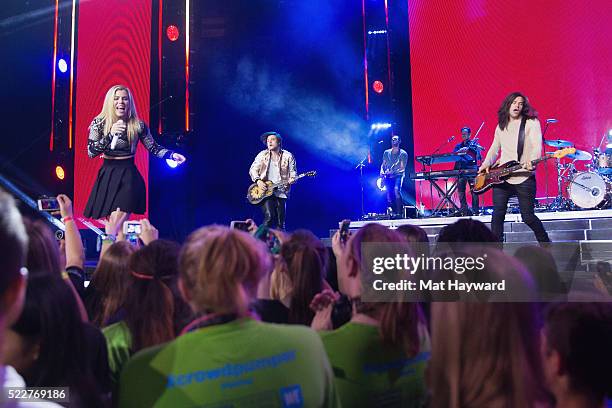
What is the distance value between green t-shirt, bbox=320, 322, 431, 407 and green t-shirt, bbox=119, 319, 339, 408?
265 millimetres

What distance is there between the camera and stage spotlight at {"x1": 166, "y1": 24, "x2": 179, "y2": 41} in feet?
27.9

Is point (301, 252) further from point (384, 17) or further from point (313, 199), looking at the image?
point (384, 17)

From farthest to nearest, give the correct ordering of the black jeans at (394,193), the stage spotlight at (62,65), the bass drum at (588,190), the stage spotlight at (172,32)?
the black jeans at (394,193)
the stage spotlight at (172,32)
the bass drum at (588,190)
the stage spotlight at (62,65)

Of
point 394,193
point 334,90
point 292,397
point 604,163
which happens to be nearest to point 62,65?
point 334,90

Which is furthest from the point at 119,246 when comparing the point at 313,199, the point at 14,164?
the point at 313,199

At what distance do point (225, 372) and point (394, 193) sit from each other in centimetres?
856

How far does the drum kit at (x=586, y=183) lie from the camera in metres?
7.50

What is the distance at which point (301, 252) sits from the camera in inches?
89.0

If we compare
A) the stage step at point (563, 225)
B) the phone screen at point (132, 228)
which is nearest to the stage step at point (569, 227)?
the stage step at point (563, 225)

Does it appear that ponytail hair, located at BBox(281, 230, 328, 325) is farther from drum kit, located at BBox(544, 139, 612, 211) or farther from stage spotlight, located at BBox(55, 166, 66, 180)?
drum kit, located at BBox(544, 139, 612, 211)

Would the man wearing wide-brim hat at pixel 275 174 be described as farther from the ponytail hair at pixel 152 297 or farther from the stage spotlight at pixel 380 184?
the ponytail hair at pixel 152 297

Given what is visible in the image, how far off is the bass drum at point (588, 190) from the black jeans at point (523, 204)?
316cm

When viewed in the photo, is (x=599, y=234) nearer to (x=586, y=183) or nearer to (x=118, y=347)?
(x=586, y=183)

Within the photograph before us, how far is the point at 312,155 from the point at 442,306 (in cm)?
912
